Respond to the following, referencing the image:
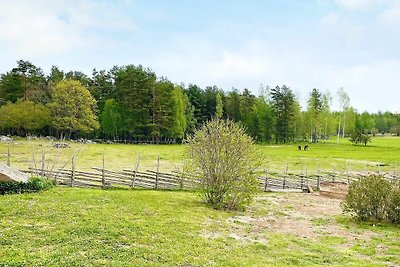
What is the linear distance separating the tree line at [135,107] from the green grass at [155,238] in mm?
51801

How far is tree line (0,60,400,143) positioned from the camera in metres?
64.7

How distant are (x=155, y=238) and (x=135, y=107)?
64644 millimetres

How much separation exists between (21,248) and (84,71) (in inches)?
3301

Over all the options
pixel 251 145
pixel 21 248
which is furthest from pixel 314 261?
pixel 251 145

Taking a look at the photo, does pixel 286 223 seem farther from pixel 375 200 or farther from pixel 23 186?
pixel 23 186

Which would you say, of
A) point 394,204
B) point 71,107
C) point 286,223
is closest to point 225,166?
point 286,223

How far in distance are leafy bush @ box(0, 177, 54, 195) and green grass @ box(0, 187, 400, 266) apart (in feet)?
3.82

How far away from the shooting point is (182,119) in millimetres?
73750

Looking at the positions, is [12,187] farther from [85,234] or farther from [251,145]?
[251,145]

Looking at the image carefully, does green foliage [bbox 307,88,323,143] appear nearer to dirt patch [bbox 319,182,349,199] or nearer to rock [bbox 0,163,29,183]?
dirt patch [bbox 319,182,349,199]

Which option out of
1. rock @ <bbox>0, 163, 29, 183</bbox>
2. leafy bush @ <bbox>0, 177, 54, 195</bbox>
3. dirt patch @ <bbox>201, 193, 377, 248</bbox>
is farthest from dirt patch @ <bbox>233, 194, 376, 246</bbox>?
rock @ <bbox>0, 163, 29, 183</bbox>

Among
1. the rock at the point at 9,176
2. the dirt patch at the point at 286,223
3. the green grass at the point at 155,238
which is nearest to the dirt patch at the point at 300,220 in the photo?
the dirt patch at the point at 286,223

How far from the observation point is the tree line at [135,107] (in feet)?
212

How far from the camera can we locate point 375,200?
53.1 feet
